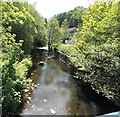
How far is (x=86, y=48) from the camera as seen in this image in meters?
6.07

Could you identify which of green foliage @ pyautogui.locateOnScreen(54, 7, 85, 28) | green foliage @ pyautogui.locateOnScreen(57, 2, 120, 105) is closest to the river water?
green foliage @ pyautogui.locateOnScreen(57, 2, 120, 105)

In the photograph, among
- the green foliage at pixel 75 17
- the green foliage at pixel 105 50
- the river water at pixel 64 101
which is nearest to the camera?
the green foliage at pixel 105 50

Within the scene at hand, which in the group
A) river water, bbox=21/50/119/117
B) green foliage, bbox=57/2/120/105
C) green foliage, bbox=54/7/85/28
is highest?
green foliage, bbox=54/7/85/28

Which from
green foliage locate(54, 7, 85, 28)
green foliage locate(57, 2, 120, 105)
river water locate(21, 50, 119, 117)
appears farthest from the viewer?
green foliage locate(54, 7, 85, 28)

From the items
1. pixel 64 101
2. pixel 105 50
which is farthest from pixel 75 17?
pixel 64 101

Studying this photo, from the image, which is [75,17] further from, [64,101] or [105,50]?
[64,101]

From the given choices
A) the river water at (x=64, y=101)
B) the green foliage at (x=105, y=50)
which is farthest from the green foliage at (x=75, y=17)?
the river water at (x=64, y=101)

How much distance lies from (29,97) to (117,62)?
4.92 m

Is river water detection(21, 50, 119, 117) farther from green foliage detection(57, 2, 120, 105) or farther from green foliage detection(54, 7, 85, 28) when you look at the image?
green foliage detection(54, 7, 85, 28)

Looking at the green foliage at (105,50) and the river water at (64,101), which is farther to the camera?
the river water at (64,101)

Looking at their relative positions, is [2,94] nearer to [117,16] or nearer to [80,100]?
[80,100]

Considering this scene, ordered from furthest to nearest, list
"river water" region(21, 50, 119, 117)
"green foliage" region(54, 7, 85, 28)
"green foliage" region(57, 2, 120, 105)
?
"green foliage" region(54, 7, 85, 28) < "river water" region(21, 50, 119, 117) < "green foliage" region(57, 2, 120, 105)

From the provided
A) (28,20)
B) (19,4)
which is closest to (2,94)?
(28,20)

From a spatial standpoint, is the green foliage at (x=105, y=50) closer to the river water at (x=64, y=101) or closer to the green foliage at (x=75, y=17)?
the river water at (x=64, y=101)
